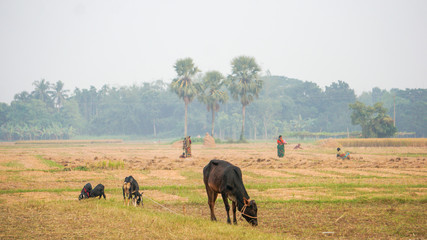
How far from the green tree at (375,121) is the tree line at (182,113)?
34025mm

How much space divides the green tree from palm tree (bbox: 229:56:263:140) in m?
22.4

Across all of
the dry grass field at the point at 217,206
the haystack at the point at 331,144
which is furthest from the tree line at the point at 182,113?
the dry grass field at the point at 217,206

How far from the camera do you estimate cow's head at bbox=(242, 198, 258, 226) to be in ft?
35.6

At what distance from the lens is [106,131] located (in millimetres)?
139750

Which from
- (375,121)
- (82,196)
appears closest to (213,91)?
(375,121)

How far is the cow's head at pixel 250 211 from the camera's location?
35.6ft

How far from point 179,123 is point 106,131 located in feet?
81.3

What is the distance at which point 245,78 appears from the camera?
93.4 metres

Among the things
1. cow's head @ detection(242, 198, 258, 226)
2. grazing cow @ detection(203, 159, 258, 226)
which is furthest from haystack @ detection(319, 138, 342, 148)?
cow's head @ detection(242, 198, 258, 226)

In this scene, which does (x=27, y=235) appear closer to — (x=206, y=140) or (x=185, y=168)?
(x=185, y=168)

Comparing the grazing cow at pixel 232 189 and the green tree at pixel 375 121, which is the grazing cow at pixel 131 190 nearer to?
the grazing cow at pixel 232 189

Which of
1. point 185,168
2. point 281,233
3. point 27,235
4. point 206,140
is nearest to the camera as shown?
point 27,235

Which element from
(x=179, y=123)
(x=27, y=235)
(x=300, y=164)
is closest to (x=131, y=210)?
(x=27, y=235)

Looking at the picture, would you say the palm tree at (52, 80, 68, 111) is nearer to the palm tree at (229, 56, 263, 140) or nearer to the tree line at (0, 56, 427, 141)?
the tree line at (0, 56, 427, 141)
